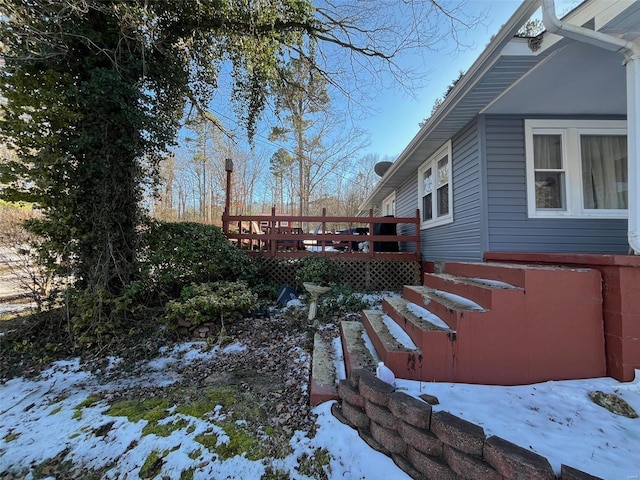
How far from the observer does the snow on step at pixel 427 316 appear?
2.31 m

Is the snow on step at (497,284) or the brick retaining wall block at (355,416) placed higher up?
the snow on step at (497,284)

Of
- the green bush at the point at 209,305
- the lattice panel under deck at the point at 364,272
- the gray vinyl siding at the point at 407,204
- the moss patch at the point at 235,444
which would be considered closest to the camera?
the moss patch at the point at 235,444

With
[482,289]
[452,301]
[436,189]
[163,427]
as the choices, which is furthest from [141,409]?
[436,189]

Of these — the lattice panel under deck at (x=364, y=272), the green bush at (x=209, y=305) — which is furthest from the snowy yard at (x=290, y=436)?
the lattice panel under deck at (x=364, y=272)

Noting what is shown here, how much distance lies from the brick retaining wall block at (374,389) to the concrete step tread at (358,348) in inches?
11.1

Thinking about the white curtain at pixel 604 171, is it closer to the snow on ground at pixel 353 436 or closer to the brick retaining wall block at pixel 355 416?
the snow on ground at pixel 353 436

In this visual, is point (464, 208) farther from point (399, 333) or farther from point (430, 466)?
point (430, 466)

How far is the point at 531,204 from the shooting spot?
4027 millimetres

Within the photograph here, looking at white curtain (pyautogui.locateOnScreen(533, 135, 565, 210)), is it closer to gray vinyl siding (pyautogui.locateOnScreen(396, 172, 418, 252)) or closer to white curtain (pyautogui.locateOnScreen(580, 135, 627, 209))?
white curtain (pyautogui.locateOnScreen(580, 135, 627, 209))

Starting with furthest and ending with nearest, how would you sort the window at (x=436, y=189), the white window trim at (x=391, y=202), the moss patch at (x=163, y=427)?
the white window trim at (x=391, y=202)
the window at (x=436, y=189)
the moss patch at (x=163, y=427)

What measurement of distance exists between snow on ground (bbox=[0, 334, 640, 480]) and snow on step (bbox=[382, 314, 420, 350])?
316 mm

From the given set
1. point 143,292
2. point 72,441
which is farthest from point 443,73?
point 72,441

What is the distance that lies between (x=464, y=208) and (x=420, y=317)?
2807 millimetres

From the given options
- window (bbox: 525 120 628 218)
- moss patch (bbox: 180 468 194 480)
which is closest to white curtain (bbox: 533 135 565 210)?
window (bbox: 525 120 628 218)
